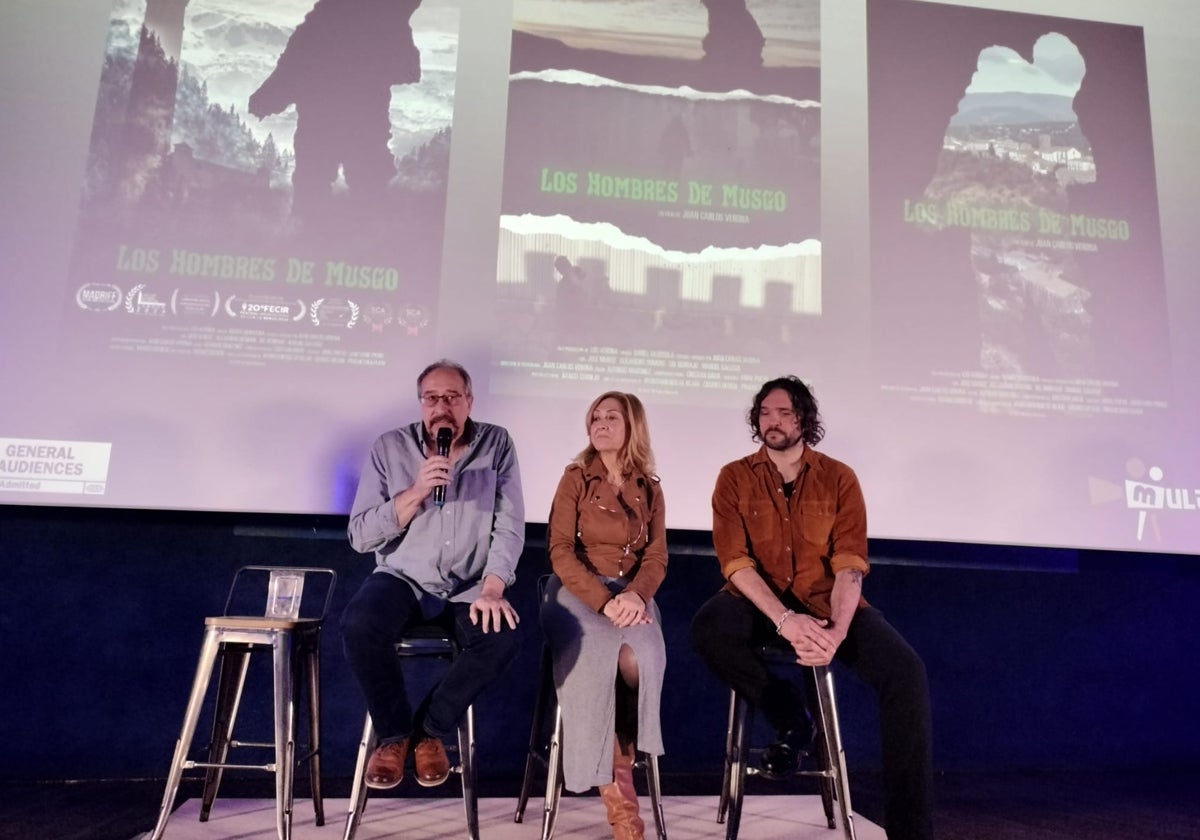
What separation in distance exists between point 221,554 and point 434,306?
3.73 ft

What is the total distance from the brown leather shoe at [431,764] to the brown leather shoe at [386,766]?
42 mm

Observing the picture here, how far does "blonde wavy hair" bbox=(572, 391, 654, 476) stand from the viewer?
2.56 m

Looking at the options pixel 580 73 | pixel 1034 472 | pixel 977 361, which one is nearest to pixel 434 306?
pixel 580 73

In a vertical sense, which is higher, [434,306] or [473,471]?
[434,306]

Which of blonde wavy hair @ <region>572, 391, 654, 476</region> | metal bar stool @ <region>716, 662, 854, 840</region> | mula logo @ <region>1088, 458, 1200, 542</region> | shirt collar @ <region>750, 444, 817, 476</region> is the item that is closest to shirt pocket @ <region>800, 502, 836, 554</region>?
shirt collar @ <region>750, 444, 817, 476</region>

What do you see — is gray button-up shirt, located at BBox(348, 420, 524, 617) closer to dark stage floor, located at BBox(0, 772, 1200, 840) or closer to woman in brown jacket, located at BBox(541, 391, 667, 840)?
woman in brown jacket, located at BBox(541, 391, 667, 840)

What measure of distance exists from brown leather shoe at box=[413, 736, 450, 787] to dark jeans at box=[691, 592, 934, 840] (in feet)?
2.35

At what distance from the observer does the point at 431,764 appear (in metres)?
2.12

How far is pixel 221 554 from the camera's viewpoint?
3023mm

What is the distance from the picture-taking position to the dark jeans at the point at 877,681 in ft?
6.59

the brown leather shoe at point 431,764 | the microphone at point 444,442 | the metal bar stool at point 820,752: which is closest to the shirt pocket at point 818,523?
the metal bar stool at point 820,752

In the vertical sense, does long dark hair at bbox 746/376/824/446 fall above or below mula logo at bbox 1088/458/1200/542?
above

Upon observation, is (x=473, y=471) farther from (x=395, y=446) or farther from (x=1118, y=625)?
(x=1118, y=625)

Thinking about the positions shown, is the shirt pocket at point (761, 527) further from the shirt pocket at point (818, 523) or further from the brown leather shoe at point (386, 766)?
the brown leather shoe at point (386, 766)
